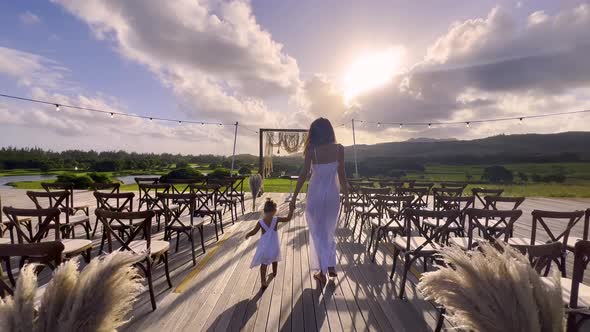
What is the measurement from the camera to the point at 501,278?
560 millimetres

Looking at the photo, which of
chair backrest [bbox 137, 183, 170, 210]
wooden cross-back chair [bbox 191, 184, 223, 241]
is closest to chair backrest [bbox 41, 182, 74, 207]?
chair backrest [bbox 137, 183, 170, 210]

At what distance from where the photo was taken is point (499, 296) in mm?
543

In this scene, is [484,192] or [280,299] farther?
[484,192]

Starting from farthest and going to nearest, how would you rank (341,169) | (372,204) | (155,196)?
(372,204)
(155,196)
(341,169)

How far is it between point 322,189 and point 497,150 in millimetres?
69473

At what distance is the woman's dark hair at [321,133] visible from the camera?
3.28m

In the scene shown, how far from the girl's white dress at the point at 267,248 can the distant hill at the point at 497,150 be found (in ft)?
158

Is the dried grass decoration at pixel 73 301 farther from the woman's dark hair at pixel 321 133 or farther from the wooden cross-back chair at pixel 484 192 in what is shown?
the wooden cross-back chair at pixel 484 192

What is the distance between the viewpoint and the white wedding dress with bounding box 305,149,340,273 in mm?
3289

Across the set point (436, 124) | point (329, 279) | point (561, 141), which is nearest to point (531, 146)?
point (561, 141)

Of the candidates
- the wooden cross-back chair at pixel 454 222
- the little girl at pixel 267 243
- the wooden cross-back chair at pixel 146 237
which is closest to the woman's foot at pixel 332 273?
the little girl at pixel 267 243

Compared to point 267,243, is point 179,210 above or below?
above

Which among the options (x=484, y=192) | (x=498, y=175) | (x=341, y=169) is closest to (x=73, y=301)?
(x=341, y=169)

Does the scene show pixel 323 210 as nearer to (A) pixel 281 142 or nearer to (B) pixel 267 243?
(B) pixel 267 243
